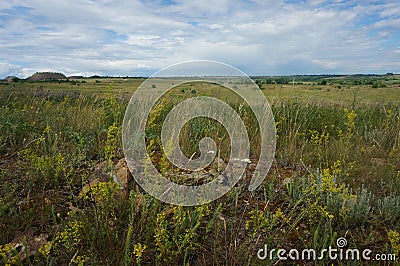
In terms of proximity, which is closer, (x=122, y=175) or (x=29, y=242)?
(x=29, y=242)

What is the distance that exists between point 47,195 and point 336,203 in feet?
8.81

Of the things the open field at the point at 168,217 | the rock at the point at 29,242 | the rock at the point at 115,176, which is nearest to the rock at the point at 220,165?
the open field at the point at 168,217

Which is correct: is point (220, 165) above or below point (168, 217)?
above

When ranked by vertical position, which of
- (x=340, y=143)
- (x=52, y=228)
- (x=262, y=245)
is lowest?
(x=262, y=245)

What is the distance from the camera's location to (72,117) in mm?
5250

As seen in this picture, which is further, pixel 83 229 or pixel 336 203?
pixel 336 203

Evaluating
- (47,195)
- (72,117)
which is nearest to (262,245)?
(47,195)

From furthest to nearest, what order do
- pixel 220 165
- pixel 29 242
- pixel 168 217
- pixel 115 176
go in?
pixel 220 165, pixel 115 176, pixel 168 217, pixel 29 242

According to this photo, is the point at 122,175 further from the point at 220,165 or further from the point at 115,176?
the point at 220,165

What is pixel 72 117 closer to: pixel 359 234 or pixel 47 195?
pixel 47 195

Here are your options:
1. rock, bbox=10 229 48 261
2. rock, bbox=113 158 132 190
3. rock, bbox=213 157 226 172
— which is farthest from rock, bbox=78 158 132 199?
rock, bbox=213 157 226 172

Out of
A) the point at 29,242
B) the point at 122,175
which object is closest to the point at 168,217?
the point at 122,175

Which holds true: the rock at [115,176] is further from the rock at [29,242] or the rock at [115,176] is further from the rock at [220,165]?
the rock at [220,165]

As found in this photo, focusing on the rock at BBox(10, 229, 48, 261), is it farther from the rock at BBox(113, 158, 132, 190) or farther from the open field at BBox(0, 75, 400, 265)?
the rock at BBox(113, 158, 132, 190)
